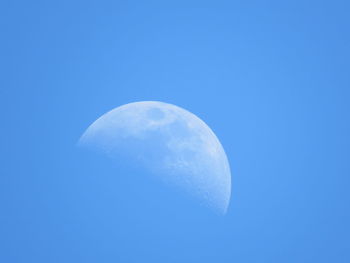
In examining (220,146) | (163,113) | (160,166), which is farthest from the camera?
(220,146)

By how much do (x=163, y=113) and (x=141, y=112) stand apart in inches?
15.0

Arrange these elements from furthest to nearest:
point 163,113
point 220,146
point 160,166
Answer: point 220,146, point 163,113, point 160,166

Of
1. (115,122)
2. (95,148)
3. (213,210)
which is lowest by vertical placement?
(213,210)

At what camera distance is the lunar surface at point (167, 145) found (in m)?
7.36

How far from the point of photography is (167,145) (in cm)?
742

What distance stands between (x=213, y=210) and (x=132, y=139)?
1.79 m

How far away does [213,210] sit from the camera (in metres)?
7.48

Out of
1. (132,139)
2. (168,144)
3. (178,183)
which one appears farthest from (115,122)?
(178,183)

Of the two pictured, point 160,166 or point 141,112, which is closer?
point 160,166

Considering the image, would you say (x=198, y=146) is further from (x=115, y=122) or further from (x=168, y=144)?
(x=115, y=122)

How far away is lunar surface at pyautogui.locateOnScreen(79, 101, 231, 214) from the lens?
290 inches

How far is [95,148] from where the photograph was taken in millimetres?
7473

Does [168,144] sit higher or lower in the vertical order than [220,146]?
lower

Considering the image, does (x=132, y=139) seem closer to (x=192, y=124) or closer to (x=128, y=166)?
(x=128, y=166)
